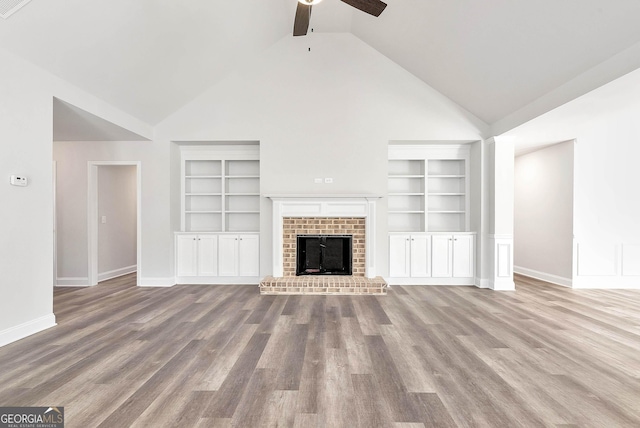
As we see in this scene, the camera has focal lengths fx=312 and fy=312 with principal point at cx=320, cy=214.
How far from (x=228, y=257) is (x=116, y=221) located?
8.10ft

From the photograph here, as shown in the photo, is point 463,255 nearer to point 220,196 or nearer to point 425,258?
point 425,258

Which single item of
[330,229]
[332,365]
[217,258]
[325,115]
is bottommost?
[332,365]

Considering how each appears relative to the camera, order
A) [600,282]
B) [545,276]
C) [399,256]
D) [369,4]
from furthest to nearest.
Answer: [545,276] → [399,256] → [600,282] → [369,4]

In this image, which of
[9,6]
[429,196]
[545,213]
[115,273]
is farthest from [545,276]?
[115,273]

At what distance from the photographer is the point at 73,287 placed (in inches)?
205

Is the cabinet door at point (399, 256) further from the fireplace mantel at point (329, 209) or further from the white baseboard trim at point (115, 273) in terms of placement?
the white baseboard trim at point (115, 273)

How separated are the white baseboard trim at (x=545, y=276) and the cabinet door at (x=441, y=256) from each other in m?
1.92

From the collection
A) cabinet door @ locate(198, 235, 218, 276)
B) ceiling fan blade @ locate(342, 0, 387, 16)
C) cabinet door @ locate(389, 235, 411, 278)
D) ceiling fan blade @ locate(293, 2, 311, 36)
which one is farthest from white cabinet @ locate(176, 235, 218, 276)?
ceiling fan blade @ locate(342, 0, 387, 16)

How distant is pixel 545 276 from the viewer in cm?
573

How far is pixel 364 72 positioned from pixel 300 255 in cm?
329

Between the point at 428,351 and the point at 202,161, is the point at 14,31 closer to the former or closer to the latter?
the point at 202,161

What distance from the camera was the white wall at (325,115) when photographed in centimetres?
527

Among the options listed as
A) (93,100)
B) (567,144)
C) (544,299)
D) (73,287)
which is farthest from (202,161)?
(567,144)

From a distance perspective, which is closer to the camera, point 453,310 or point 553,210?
point 453,310
